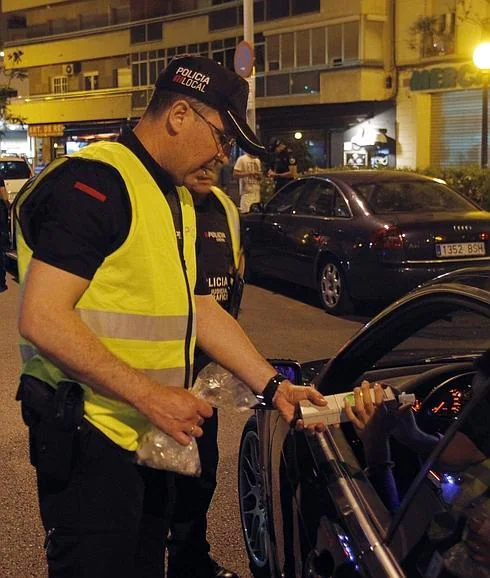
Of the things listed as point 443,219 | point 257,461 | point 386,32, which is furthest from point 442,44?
point 257,461

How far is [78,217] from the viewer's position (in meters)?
2.28

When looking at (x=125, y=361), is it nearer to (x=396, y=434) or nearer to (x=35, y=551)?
(x=396, y=434)

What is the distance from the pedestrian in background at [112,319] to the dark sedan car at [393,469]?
1.74 feet

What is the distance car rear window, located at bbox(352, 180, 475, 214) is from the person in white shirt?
492 centimetres

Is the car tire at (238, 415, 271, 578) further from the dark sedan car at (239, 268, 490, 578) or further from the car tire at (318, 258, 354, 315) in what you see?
the car tire at (318, 258, 354, 315)

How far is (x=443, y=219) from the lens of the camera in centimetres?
956

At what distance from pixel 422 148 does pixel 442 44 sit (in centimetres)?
328

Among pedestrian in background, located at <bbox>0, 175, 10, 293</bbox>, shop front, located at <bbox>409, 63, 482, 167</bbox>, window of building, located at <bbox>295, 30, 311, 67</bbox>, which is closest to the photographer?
pedestrian in background, located at <bbox>0, 175, 10, 293</bbox>

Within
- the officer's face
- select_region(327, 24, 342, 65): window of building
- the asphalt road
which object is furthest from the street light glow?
select_region(327, 24, 342, 65): window of building

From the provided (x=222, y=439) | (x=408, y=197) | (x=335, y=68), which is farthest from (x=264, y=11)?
(x=222, y=439)

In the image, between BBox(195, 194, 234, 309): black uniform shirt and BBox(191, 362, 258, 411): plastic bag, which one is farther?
BBox(195, 194, 234, 309): black uniform shirt

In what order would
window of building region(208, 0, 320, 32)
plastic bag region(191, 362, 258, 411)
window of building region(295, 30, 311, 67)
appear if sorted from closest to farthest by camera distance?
plastic bag region(191, 362, 258, 411), window of building region(295, 30, 311, 67), window of building region(208, 0, 320, 32)

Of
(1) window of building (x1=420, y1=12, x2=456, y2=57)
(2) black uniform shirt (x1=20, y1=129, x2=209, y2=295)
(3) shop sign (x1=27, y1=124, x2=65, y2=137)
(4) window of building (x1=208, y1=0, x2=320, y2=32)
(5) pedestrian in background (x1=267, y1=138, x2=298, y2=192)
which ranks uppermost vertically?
(4) window of building (x1=208, y1=0, x2=320, y2=32)

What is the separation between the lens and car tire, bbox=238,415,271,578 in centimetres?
382
